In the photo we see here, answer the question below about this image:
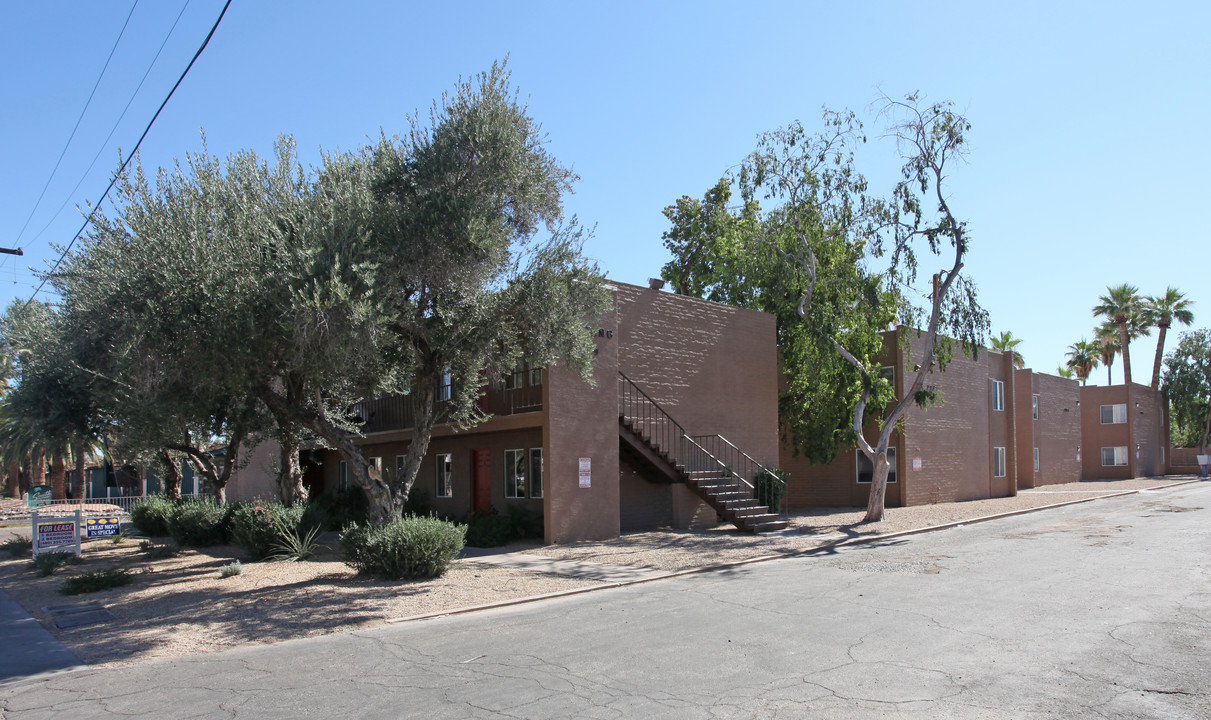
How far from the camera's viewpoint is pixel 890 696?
6.18 meters

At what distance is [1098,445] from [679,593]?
4728cm

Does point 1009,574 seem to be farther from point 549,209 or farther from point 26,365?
point 26,365

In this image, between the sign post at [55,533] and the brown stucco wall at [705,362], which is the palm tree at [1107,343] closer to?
the brown stucco wall at [705,362]

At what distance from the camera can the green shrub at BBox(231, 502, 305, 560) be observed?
16.0 m

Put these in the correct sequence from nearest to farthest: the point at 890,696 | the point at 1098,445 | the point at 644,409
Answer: the point at 890,696 → the point at 644,409 → the point at 1098,445

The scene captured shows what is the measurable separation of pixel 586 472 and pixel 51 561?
10.6 meters

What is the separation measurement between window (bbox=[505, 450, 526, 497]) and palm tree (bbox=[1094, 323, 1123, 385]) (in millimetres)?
51245

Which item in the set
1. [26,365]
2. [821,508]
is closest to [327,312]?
[26,365]

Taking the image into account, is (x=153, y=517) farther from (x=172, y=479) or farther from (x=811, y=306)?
(x=811, y=306)

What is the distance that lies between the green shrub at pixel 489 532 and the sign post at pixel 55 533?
8.32 m

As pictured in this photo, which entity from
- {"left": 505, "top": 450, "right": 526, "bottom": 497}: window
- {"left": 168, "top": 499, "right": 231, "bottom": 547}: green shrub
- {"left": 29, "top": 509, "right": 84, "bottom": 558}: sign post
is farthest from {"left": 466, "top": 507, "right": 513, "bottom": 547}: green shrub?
{"left": 29, "top": 509, "right": 84, "bottom": 558}: sign post

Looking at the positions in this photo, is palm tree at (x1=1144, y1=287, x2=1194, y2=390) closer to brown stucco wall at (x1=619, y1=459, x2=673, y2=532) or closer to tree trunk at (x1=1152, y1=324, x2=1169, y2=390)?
tree trunk at (x1=1152, y1=324, x2=1169, y2=390)

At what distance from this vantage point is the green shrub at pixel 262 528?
16031 millimetres

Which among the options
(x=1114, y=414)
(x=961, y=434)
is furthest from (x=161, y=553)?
(x=1114, y=414)
